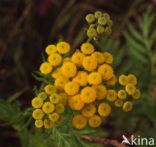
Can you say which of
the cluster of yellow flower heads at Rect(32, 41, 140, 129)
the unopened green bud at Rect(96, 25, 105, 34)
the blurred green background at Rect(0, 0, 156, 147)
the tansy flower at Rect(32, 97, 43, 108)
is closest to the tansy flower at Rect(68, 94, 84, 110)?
the cluster of yellow flower heads at Rect(32, 41, 140, 129)

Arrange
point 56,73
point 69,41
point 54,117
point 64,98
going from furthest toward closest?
point 69,41, point 56,73, point 64,98, point 54,117

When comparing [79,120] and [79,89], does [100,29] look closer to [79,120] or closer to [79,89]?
[79,89]

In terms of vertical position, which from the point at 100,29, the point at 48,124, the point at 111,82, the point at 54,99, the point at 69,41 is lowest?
the point at 48,124

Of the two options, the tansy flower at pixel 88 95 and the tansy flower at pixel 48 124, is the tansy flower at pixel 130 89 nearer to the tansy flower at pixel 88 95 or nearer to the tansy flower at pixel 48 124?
the tansy flower at pixel 88 95

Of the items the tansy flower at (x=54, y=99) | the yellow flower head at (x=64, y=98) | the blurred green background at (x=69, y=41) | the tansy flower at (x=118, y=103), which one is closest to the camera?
the tansy flower at (x=54, y=99)

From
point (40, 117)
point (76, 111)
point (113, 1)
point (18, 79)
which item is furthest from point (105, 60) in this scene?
point (113, 1)

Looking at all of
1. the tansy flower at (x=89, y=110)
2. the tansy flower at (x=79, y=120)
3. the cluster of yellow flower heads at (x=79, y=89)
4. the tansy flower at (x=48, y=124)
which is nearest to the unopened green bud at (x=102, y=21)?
the cluster of yellow flower heads at (x=79, y=89)

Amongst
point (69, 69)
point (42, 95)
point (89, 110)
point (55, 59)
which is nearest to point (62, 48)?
point (55, 59)
